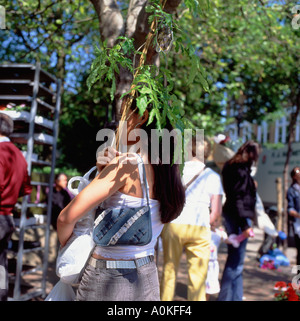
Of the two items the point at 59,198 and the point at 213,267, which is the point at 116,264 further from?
the point at 59,198

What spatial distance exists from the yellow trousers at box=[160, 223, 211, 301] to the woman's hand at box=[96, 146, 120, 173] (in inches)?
86.3

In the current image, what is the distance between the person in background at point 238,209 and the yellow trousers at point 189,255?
32.9 inches

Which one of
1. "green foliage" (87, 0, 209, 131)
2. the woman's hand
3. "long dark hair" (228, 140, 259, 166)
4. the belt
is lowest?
the belt

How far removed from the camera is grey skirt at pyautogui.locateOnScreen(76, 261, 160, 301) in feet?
7.39

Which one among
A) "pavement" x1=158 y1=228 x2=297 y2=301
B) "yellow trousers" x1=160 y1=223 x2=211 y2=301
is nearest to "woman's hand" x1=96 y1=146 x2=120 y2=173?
"yellow trousers" x1=160 y1=223 x2=211 y2=301

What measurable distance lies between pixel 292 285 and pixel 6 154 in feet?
9.75

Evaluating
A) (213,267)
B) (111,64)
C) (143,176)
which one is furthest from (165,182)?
(213,267)

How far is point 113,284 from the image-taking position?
2.25 m

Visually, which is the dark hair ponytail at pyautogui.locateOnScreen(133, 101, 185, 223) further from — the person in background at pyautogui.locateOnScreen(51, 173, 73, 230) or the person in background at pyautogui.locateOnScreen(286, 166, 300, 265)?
the person in background at pyautogui.locateOnScreen(51, 173, 73, 230)

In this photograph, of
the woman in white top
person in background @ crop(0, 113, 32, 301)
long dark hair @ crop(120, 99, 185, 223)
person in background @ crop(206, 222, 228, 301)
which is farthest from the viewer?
person in background @ crop(206, 222, 228, 301)

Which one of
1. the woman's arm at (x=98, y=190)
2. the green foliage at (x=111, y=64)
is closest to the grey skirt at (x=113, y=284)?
the woman's arm at (x=98, y=190)
